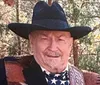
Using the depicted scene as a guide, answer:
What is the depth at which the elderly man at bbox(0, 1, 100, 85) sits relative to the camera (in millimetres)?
2480

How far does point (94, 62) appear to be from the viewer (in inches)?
264

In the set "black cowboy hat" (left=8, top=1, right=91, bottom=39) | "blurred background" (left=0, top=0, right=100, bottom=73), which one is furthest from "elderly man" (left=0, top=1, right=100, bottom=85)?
"blurred background" (left=0, top=0, right=100, bottom=73)

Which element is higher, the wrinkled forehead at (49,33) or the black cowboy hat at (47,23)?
the black cowboy hat at (47,23)

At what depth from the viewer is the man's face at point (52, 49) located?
2.46m

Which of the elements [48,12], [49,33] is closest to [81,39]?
[48,12]

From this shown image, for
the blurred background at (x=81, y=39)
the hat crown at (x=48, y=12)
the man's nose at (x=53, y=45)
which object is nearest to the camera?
the man's nose at (x=53, y=45)

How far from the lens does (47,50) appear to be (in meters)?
2.47

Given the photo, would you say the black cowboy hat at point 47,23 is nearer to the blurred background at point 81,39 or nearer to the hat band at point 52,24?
the hat band at point 52,24

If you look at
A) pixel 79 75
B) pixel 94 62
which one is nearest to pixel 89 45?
pixel 94 62

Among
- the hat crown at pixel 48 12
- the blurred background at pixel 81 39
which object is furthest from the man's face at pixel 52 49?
the blurred background at pixel 81 39

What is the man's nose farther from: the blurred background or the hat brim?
the blurred background

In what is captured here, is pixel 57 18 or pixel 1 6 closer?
pixel 57 18

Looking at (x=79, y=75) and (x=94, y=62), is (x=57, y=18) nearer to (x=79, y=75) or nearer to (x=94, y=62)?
(x=79, y=75)

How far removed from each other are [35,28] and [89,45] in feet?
14.3
